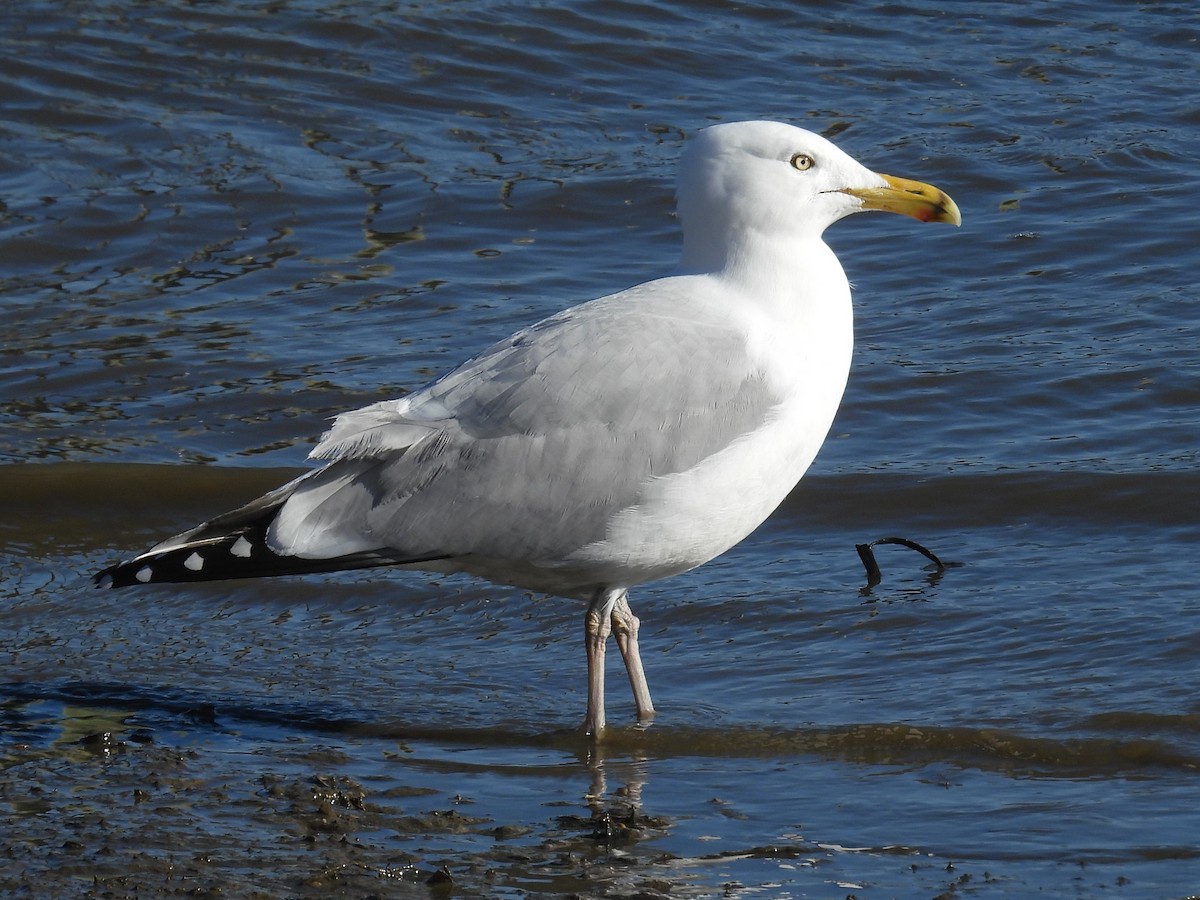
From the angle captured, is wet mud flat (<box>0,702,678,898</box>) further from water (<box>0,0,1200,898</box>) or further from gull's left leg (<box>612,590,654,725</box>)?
gull's left leg (<box>612,590,654,725</box>)

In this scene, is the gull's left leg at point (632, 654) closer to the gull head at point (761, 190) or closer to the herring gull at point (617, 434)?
the herring gull at point (617, 434)

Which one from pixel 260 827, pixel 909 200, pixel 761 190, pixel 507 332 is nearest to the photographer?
pixel 260 827

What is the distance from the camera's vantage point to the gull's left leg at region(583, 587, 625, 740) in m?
5.49

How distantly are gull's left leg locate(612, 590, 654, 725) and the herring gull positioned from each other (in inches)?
6.3

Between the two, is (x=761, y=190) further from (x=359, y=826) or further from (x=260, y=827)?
(x=260, y=827)

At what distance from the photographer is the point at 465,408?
5324 millimetres

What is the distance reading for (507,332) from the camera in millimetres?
9172

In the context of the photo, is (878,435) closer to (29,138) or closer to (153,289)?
(153,289)

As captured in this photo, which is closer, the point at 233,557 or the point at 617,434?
the point at 617,434

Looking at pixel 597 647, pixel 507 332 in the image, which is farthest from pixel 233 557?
pixel 507 332

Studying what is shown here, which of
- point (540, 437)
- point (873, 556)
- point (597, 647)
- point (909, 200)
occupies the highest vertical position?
point (909, 200)

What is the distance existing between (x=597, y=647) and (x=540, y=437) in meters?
0.72

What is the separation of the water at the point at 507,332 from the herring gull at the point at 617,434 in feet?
1.93

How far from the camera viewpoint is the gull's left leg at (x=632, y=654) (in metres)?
5.67
